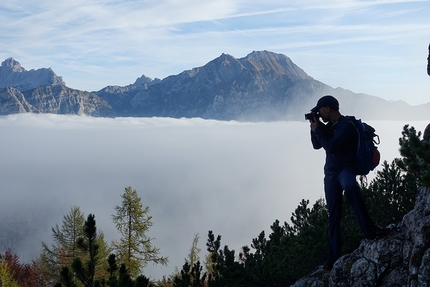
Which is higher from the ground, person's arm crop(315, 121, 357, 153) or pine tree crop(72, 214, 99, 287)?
person's arm crop(315, 121, 357, 153)

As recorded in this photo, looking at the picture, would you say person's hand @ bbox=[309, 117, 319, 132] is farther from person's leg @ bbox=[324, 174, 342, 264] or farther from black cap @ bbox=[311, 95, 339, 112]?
person's leg @ bbox=[324, 174, 342, 264]

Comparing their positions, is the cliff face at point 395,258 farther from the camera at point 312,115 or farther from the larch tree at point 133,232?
the larch tree at point 133,232

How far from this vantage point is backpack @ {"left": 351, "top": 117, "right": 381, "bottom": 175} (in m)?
6.27

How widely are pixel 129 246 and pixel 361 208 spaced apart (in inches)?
744

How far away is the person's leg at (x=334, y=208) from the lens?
22.5ft

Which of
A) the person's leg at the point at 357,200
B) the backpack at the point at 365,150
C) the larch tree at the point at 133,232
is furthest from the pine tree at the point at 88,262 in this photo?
the larch tree at the point at 133,232

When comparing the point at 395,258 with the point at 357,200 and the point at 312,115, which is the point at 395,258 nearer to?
the point at 357,200

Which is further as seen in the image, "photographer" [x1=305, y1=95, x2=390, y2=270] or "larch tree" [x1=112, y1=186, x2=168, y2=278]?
"larch tree" [x1=112, y1=186, x2=168, y2=278]

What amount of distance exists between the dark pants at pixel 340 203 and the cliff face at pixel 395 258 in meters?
0.35

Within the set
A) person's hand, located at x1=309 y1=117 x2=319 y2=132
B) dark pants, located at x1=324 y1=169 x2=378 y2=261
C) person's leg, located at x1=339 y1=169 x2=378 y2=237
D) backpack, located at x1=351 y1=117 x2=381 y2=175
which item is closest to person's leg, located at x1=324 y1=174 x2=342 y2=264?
dark pants, located at x1=324 y1=169 x2=378 y2=261

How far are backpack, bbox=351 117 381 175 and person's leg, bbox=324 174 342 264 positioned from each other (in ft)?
1.80

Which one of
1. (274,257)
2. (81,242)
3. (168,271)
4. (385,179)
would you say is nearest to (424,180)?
(81,242)

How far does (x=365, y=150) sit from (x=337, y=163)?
54cm

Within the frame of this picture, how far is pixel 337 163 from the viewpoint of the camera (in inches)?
260
